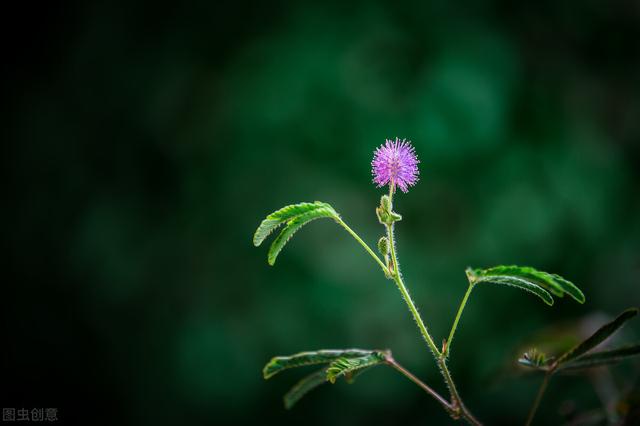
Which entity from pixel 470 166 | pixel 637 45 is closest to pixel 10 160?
pixel 470 166

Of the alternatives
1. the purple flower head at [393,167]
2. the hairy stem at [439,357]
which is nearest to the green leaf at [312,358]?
the hairy stem at [439,357]

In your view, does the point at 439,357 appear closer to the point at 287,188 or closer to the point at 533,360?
the point at 533,360

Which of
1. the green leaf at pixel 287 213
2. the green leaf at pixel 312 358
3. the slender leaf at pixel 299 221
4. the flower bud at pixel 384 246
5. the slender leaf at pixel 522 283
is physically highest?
the green leaf at pixel 287 213

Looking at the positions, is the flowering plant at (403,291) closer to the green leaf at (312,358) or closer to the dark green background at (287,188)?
the green leaf at (312,358)

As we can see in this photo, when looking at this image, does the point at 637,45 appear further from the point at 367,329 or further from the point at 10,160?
the point at 10,160

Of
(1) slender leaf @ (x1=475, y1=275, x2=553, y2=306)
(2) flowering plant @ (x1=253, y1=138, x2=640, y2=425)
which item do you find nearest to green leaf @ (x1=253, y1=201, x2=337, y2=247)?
(2) flowering plant @ (x1=253, y1=138, x2=640, y2=425)
